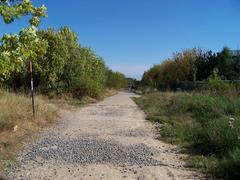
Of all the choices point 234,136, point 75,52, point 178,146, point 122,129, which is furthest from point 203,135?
point 75,52

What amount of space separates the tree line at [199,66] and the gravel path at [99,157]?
30.7 m

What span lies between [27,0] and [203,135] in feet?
21.7

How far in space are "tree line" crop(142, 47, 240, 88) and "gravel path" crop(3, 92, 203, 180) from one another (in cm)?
3066

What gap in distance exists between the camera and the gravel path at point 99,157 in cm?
777

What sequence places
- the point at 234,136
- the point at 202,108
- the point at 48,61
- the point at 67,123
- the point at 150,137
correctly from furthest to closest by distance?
the point at 48,61
the point at 202,108
the point at 67,123
the point at 150,137
the point at 234,136

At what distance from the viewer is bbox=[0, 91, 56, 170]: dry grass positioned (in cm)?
1016

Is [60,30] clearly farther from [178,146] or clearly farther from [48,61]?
[178,146]

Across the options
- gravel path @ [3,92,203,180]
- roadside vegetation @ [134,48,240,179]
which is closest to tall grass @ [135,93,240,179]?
roadside vegetation @ [134,48,240,179]

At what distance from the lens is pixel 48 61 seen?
29.9 m

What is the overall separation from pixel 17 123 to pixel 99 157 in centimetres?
464

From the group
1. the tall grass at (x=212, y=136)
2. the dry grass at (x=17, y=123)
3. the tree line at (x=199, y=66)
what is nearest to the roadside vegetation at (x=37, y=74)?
the dry grass at (x=17, y=123)

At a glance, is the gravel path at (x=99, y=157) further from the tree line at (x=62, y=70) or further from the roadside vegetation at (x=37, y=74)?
the tree line at (x=62, y=70)

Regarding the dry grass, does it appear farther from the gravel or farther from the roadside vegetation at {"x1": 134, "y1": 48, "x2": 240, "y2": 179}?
the roadside vegetation at {"x1": 134, "y1": 48, "x2": 240, "y2": 179}

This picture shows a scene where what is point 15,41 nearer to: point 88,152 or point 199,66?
point 88,152
